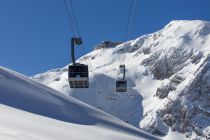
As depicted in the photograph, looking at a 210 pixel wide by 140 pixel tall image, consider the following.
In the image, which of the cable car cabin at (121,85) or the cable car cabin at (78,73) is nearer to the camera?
the cable car cabin at (78,73)

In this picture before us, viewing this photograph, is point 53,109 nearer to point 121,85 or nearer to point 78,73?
point 78,73

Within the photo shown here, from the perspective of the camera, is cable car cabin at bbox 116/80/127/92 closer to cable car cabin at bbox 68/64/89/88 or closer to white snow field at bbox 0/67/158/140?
white snow field at bbox 0/67/158/140

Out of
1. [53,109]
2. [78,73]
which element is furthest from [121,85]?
[78,73]

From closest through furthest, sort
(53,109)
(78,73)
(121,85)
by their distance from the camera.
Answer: (78,73)
(53,109)
(121,85)

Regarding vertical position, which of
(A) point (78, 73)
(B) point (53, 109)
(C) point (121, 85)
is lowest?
(B) point (53, 109)

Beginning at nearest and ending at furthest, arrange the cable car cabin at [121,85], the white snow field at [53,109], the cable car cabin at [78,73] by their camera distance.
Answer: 1. the white snow field at [53,109]
2. the cable car cabin at [78,73]
3. the cable car cabin at [121,85]

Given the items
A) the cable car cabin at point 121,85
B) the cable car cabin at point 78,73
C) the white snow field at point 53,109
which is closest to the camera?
the white snow field at point 53,109

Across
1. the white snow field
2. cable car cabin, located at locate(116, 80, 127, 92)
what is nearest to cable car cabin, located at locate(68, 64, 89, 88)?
the white snow field

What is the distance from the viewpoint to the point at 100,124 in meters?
43.2

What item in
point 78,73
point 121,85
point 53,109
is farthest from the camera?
point 121,85

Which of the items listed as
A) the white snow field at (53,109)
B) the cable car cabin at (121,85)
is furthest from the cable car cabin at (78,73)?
the cable car cabin at (121,85)

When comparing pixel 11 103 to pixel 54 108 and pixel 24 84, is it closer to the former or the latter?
pixel 54 108

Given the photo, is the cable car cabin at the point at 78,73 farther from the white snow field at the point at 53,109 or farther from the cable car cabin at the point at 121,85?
the cable car cabin at the point at 121,85

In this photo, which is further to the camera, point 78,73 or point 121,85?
point 121,85
